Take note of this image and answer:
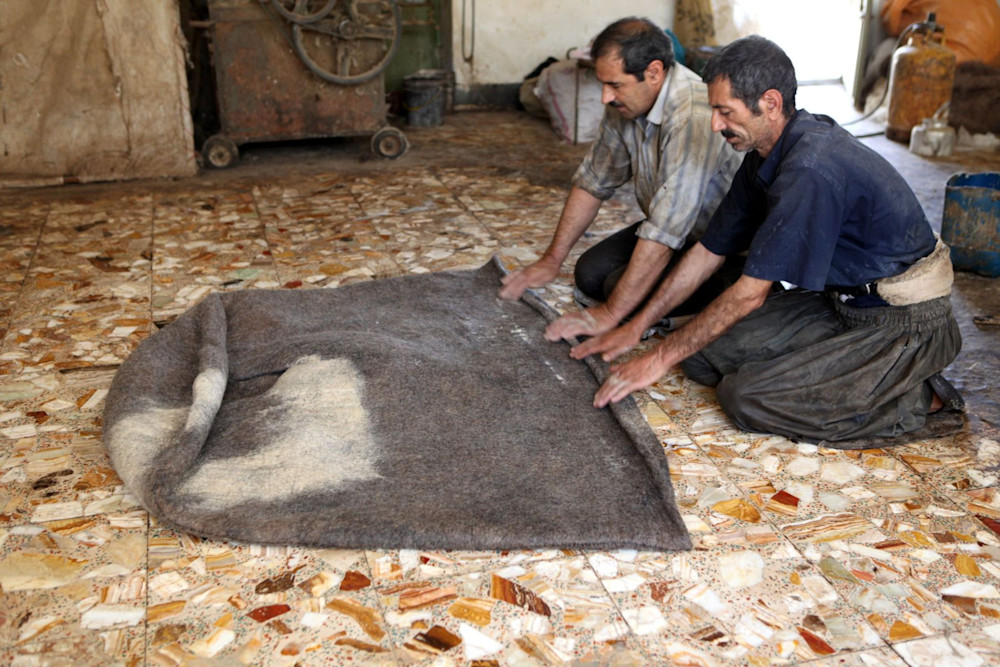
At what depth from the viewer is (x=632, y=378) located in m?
2.60

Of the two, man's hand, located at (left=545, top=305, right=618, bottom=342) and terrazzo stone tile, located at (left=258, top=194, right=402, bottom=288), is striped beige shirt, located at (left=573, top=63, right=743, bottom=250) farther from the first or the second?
terrazzo stone tile, located at (left=258, top=194, right=402, bottom=288)

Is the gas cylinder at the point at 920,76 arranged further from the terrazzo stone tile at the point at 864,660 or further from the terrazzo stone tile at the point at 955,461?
the terrazzo stone tile at the point at 864,660

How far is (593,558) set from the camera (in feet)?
6.89

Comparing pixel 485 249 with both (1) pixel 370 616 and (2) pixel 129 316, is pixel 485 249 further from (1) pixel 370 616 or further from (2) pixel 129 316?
(1) pixel 370 616

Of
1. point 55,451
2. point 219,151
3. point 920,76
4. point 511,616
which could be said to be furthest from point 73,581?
point 920,76

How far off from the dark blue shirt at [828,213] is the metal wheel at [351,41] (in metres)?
3.42

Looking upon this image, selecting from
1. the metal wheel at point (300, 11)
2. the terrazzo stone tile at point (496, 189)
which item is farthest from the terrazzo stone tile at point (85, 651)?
the metal wheel at point (300, 11)

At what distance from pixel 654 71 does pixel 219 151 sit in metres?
3.48

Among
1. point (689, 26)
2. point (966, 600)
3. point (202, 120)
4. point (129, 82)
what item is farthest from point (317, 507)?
point (689, 26)

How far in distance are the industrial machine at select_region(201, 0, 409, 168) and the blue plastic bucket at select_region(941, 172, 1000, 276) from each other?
3.23 meters

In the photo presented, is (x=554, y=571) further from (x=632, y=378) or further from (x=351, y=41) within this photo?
(x=351, y=41)

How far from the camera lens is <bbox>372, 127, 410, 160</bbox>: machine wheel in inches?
226

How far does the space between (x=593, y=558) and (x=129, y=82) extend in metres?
4.27

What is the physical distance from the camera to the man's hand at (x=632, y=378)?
8.43 ft
